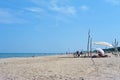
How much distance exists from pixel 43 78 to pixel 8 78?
1741 mm

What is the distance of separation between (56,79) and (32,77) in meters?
1.43

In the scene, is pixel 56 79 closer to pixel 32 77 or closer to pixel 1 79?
pixel 32 77

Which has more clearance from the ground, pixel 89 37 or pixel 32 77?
pixel 89 37

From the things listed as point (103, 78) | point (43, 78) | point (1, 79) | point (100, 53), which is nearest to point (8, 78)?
point (1, 79)

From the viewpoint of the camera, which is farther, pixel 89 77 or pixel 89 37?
pixel 89 37

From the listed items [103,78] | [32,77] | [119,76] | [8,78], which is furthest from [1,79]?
[119,76]

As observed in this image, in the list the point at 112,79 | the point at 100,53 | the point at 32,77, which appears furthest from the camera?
the point at 100,53

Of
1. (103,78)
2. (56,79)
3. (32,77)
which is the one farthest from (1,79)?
(103,78)

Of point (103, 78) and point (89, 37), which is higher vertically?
point (89, 37)

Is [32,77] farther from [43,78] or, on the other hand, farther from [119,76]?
[119,76]

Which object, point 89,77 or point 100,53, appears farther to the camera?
point 100,53

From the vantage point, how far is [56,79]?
13.6 metres

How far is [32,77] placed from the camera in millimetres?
14391

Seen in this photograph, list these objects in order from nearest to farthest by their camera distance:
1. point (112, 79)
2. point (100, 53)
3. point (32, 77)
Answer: point (112, 79) < point (32, 77) < point (100, 53)
